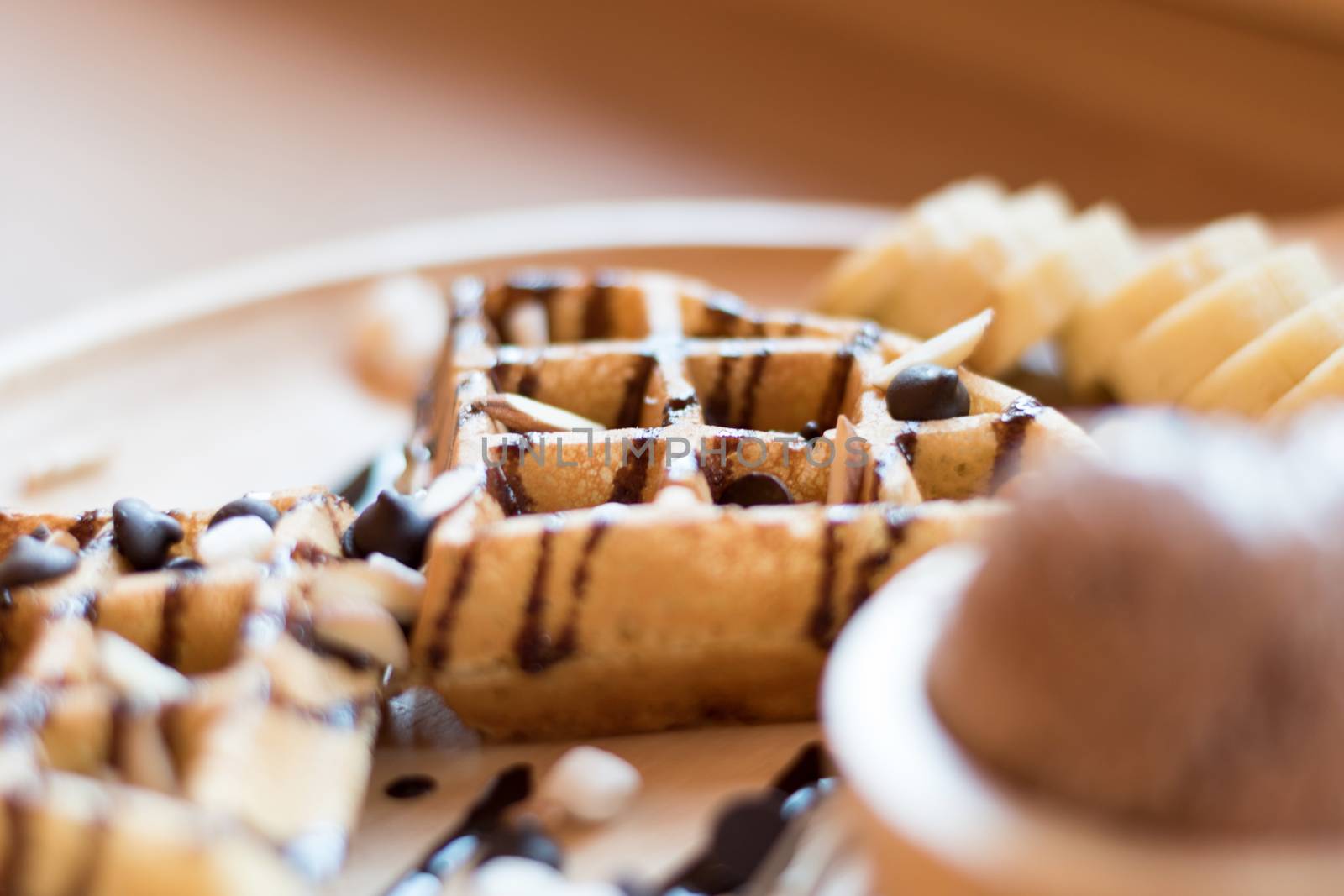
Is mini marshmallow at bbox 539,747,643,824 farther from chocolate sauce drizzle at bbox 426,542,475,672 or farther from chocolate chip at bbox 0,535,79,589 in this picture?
chocolate chip at bbox 0,535,79,589

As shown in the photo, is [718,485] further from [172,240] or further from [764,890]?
[172,240]

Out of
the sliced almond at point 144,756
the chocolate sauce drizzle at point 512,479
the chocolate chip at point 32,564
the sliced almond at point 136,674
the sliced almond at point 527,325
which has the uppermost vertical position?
the sliced almond at point 527,325

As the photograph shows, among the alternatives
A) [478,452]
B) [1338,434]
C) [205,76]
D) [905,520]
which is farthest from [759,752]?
[205,76]

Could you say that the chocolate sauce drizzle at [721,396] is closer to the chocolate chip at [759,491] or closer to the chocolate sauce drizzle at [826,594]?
the chocolate chip at [759,491]

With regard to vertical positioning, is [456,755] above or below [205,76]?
below

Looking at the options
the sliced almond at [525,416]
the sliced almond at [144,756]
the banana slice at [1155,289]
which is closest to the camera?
the sliced almond at [144,756]

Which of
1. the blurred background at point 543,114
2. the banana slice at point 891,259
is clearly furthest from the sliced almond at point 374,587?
the blurred background at point 543,114
